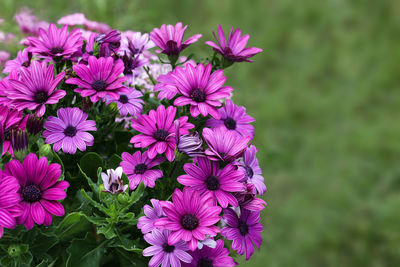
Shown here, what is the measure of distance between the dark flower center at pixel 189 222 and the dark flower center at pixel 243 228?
11 cm

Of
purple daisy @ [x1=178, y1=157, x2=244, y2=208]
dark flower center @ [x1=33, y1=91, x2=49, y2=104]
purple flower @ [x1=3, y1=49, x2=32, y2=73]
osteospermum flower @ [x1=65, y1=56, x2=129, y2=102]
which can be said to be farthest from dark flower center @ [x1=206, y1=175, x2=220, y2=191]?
purple flower @ [x1=3, y1=49, x2=32, y2=73]

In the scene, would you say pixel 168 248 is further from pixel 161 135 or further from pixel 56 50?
pixel 56 50

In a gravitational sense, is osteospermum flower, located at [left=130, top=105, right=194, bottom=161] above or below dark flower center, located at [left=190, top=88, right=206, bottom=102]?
below

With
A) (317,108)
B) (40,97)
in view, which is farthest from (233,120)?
(317,108)

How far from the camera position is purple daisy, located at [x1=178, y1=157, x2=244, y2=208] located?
67cm

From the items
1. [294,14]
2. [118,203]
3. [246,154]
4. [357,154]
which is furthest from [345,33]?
[118,203]

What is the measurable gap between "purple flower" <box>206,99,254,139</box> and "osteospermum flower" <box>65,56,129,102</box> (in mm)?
182

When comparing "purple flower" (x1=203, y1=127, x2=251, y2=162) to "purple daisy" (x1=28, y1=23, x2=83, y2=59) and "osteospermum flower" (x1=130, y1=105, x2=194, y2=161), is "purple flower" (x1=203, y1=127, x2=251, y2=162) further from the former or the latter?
"purple daisy" (x1=28, y1=23, x2=83, y2=59)

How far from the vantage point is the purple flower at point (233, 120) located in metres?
0.81

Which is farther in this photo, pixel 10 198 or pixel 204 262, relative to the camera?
pixel 204 262

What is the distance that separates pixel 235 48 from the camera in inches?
33.4

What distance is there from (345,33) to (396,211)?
1.26 meters

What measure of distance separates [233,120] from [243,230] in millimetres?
212

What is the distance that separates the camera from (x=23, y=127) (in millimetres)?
702
